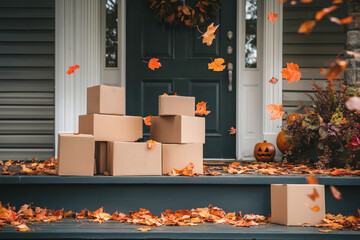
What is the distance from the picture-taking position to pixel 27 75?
4059 mm

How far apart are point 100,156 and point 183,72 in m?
1.70

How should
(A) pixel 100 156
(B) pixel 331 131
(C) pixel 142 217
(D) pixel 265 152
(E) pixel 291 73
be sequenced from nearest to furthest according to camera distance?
(C) pixel 142 217 < (A) pixel 100 156 < (B) pixel 331 131 < (D) pixel 265 152 < (E) pixel 291 73

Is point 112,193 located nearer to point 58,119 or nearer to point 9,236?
point 9,236

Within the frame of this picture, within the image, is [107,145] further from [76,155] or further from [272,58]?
[272,58]

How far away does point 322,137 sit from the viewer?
123 inches

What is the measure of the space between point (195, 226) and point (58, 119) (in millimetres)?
2166

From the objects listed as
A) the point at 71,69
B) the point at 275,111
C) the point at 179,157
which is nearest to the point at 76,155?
the point at 179,157

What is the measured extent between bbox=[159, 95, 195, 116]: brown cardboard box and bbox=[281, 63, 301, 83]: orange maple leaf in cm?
152

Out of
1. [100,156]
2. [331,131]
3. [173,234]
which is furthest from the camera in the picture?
[331,131]

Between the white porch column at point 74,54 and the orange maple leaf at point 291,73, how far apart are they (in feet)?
6.31

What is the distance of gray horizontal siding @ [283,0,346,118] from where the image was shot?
4.12 m

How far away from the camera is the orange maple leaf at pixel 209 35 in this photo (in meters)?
4.14

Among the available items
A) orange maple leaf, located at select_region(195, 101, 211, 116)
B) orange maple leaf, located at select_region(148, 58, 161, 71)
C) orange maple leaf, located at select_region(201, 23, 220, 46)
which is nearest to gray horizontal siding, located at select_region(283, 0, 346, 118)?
orange maple leaf, located at select_region(201, 23, 220, 46)

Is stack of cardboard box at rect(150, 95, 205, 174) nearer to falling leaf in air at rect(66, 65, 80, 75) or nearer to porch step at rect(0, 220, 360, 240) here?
porch step at rect(0, 220, 360, 240)
